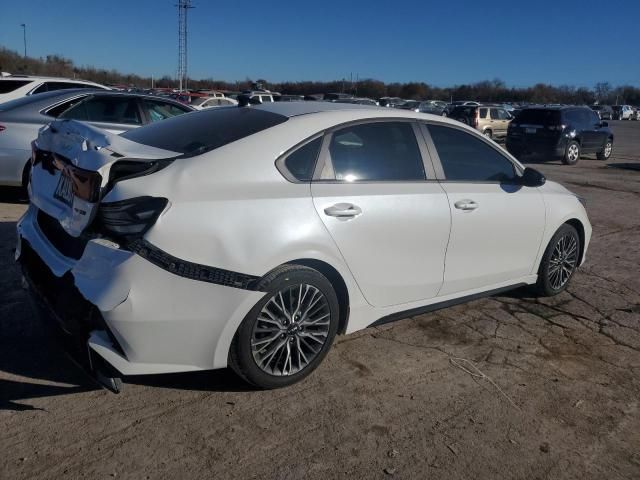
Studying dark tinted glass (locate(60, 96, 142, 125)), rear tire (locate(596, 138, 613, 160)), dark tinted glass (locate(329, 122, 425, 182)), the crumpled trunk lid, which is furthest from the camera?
rear tire (locate(596, 138, 613, 160))

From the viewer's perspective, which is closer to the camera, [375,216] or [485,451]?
[485,451]

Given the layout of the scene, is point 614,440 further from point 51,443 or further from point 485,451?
point 51,443

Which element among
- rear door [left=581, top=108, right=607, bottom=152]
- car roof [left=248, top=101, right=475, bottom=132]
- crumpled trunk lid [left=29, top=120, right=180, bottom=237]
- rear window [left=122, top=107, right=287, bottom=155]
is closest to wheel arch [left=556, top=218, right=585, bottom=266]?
car roof [left=248, top=101, right=475, bottom=132]

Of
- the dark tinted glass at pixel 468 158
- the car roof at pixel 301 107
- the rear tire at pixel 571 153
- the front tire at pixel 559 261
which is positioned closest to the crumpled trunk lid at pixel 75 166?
the car roof at pixel 301 107

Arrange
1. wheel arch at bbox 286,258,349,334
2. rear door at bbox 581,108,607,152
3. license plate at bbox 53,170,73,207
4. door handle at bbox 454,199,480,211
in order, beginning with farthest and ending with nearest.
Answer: rear door at bbox 581,108,607,152 < door handle at bbox 454,199,480,211 < wheel arch at bbox 286,258,349,334 < license plate at bbox 53,170,73,207

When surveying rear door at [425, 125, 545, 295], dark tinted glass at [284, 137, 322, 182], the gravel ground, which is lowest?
the gravel ground

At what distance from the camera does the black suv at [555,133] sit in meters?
17.6

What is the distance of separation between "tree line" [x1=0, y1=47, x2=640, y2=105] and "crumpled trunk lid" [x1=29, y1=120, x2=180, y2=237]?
72707 mm

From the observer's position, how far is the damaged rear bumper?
270cm

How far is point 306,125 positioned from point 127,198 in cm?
119

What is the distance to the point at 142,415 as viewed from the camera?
9.93 ft

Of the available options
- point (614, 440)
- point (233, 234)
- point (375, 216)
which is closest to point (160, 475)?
point (233, 234)

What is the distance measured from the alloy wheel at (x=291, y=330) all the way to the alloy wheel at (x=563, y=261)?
8.21 feet

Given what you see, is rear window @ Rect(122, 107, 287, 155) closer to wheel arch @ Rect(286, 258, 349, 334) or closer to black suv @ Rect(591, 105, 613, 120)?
wheel arch @ Rect(286, 258, 349, 334)
